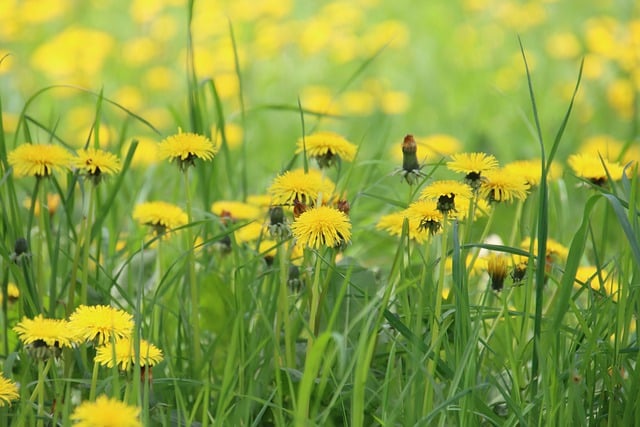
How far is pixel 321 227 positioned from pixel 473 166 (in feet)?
0.83

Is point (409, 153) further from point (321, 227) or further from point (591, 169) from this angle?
point (591, 169)

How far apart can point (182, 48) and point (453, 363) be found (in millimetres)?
3945

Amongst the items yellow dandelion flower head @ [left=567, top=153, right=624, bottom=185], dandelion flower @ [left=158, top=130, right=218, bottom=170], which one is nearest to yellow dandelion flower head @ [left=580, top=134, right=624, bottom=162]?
yellow dandelion flower head @ [left=567, top=153, right=624, bottom=185]

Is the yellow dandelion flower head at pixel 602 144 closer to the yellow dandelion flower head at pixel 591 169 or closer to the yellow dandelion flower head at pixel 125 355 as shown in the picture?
the yellow dandelion flower head at pixel 591 169

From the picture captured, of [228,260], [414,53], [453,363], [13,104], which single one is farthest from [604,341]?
[414,53]

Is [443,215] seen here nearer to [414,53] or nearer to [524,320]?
[524,320]

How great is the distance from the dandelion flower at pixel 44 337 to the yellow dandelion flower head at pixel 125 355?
47mm

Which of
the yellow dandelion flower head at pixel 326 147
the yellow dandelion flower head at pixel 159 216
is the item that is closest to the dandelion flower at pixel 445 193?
the yellow dandelion flower head at pixel 326 147

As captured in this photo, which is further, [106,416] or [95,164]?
[95,164]

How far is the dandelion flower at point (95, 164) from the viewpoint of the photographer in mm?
1514

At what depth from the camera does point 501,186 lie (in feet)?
4.98

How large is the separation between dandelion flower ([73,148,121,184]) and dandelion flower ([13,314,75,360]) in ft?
0.94

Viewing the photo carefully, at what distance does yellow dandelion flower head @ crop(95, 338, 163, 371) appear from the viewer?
4.27 feet

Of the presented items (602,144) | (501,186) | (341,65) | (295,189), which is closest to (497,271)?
(501,186)
